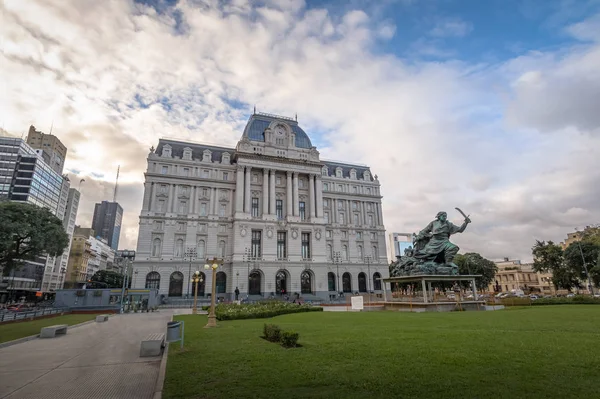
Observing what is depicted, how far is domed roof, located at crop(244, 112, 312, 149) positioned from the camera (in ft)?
224

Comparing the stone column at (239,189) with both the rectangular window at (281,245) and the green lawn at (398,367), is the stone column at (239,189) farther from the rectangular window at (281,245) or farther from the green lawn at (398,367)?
the green lawn at (398,367)

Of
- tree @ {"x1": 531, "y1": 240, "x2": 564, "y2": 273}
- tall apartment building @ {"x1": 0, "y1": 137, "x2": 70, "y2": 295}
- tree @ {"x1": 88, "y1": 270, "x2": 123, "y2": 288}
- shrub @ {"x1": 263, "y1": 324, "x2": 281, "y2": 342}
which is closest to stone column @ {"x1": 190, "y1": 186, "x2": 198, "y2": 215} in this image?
tall apartment building @ {"x1": 0, "y1": 137, "x2": 70, "y2": 295}

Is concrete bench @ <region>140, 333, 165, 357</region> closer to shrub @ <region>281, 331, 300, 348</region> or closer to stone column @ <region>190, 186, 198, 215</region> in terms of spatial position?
shrub @ <region>281, 331, 300, 348</region>

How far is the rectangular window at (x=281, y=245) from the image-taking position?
62.7 m

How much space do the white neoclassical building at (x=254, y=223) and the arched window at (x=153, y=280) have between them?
0.54ft

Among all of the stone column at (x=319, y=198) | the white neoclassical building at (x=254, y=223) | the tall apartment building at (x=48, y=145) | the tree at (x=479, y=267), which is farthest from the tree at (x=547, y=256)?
the tall apartment building at (x=48, y=145)

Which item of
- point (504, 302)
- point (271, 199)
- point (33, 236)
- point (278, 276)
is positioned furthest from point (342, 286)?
point (33, 236)

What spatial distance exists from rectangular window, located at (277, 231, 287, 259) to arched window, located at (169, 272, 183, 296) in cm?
1812

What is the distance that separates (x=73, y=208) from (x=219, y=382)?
13867cm

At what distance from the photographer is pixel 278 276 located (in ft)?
202

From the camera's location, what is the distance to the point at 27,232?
3769 cm

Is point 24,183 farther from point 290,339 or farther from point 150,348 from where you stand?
point 290,339

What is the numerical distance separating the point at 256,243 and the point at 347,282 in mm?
21869

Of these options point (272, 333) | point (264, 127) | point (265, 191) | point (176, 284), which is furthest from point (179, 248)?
point (272, 333)
